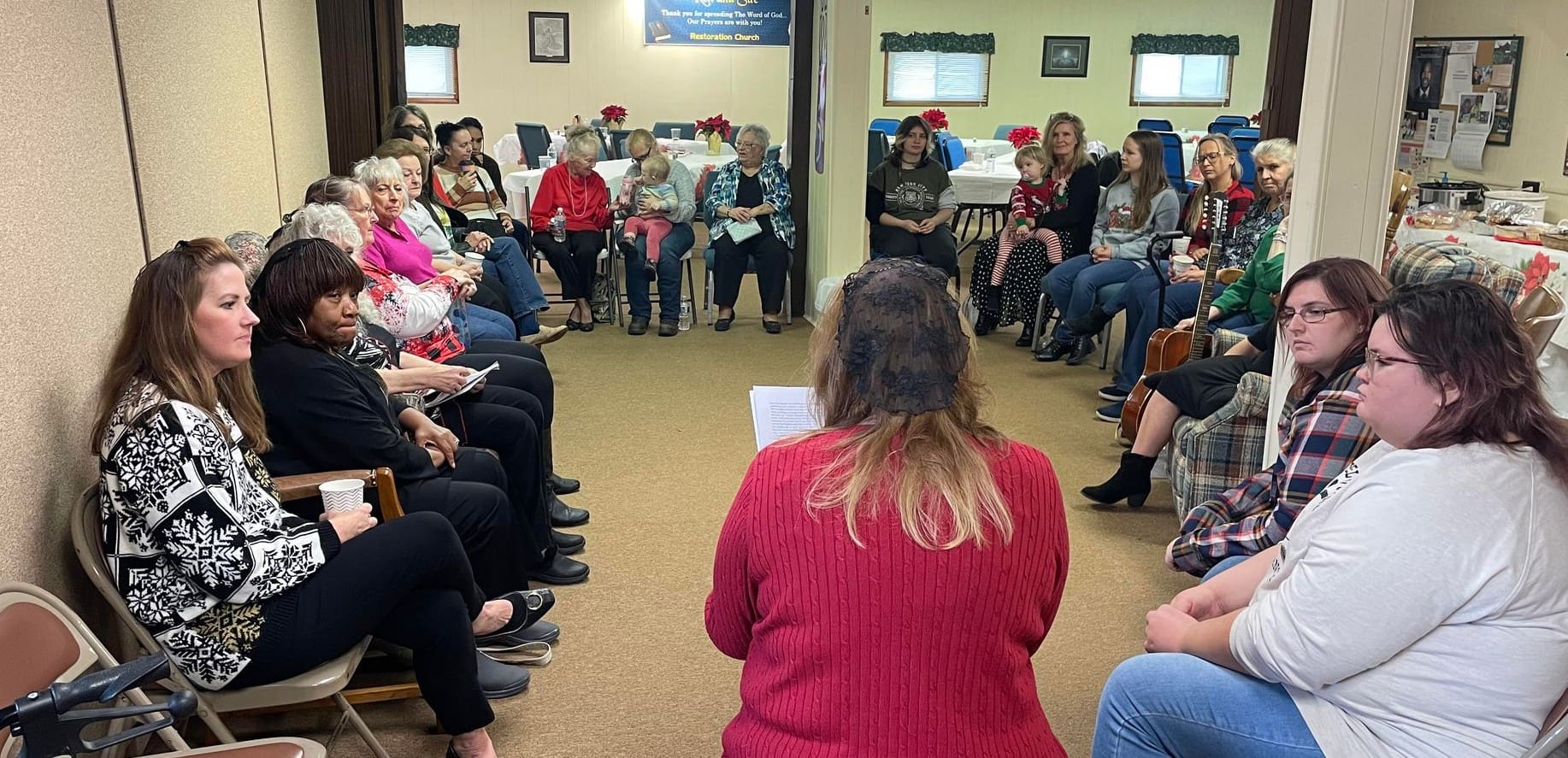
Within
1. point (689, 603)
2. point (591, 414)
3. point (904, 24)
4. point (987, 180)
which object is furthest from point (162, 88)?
point (904, 24)

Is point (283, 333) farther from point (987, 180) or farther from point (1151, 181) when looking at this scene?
point (987, 180)

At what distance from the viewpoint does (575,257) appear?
271 inches

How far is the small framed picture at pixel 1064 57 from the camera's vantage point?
13.7 m

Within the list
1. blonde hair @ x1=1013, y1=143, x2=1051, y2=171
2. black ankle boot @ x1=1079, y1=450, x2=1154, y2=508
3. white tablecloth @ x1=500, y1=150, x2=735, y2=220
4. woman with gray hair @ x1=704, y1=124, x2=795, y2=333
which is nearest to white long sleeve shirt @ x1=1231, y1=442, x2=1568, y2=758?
black ankle boot @ x1=1079, y1=450, x2=1154, y2=508

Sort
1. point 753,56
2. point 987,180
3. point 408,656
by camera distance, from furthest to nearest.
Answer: point 753,56, point 987,180, point 408,656

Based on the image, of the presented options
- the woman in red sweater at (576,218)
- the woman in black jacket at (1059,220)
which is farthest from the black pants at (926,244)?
the woman in red sweater at (576,218)

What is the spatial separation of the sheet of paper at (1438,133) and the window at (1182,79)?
7412 millimetres

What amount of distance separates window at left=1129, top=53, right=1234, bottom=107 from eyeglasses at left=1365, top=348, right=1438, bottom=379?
42.9 ft

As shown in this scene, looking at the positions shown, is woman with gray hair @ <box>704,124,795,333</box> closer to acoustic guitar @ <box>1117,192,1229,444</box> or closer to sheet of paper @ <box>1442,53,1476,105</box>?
acoustic guitar @ <box>1117,192,1229,444</box>

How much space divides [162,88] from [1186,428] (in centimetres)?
291

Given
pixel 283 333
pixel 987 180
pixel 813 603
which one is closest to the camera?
pixel 813 603

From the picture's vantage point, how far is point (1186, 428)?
11.7 feet

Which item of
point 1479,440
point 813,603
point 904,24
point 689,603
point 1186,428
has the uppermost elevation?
point 904,24

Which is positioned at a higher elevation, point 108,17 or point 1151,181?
point 108,17
